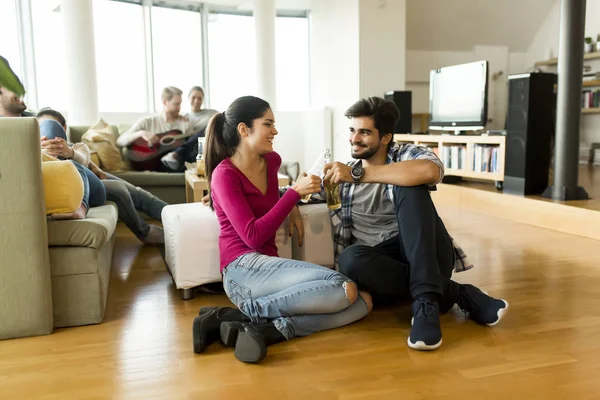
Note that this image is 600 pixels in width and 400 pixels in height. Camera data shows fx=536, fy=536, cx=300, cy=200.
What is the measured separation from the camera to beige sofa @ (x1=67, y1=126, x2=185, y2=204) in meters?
4.48

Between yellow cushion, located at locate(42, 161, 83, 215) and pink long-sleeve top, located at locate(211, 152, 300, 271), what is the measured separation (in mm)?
543

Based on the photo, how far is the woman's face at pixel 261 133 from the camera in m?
2.06

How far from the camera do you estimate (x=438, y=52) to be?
824 cm

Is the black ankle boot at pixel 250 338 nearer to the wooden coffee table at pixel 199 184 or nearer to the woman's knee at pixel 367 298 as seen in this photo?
the woman's knee at pixel 367 298

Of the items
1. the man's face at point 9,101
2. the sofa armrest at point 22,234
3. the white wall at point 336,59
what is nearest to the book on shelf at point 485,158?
the white wall at point 336,59

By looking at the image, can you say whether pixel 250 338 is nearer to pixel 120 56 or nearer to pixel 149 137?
pixel 149 137

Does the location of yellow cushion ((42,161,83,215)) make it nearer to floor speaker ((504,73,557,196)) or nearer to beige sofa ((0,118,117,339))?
beige sofa ((0,118,117,339))

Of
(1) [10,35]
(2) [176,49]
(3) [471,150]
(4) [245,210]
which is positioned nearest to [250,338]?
(4) [245,210]

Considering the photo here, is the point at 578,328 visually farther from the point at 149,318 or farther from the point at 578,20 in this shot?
the point at 578,20

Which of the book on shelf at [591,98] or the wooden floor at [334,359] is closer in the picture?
the wooden floor at [334,359]

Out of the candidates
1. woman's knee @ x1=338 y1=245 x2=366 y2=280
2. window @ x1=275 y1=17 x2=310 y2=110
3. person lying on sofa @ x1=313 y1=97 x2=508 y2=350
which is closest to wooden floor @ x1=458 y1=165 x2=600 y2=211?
person lying on sofa @ x1=313 y1=97 x2=508 y2=350

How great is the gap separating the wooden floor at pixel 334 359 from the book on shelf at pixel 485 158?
2699mm

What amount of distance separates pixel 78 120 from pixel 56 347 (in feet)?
15.5

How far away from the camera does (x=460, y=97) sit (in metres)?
6.01
